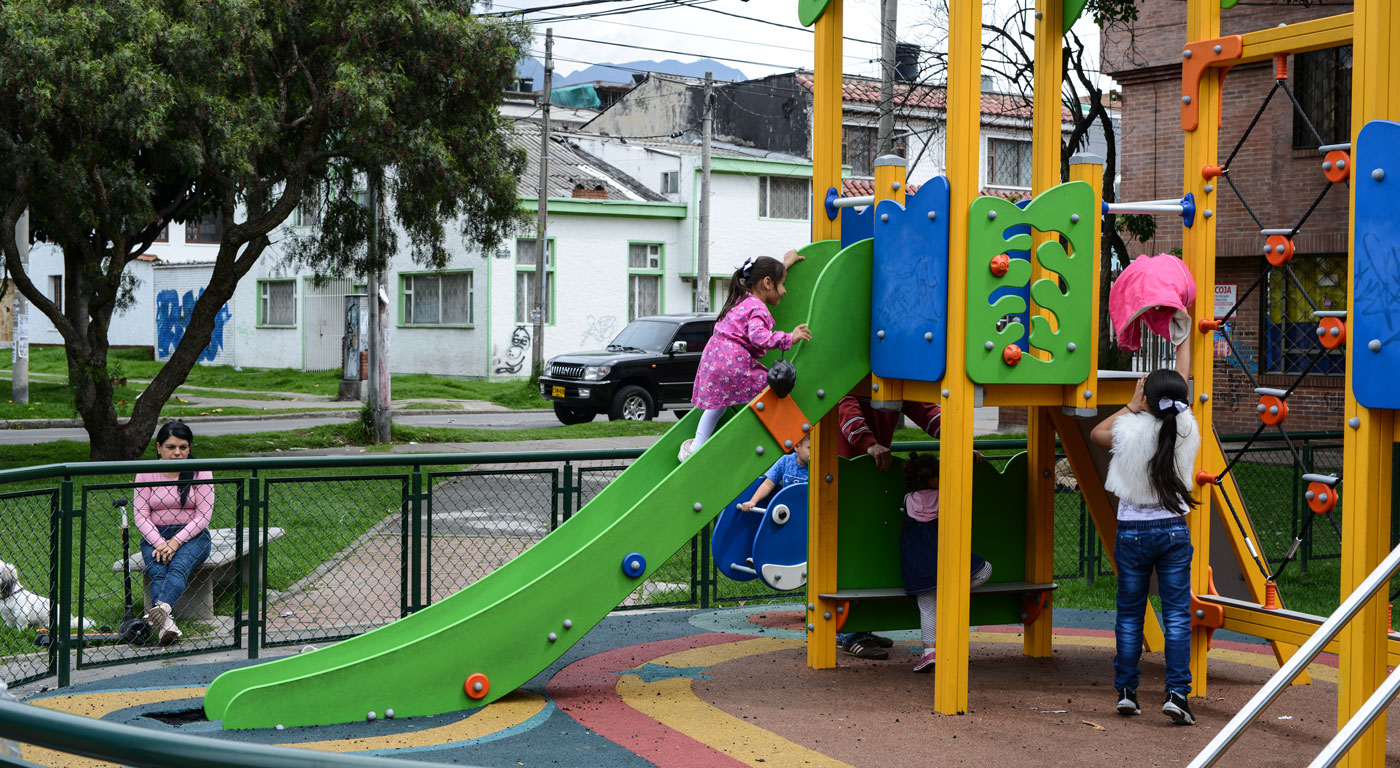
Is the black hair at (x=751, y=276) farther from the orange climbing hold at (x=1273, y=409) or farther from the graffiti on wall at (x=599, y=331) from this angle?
the graffiti on wall at (x=599, y=331)

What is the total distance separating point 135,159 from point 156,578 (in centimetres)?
1022

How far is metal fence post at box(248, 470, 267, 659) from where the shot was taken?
725 cm

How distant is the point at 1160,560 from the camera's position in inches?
230

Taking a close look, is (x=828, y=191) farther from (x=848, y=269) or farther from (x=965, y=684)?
(x=965, y=684)

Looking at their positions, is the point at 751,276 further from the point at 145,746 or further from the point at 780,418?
the point at 145,746

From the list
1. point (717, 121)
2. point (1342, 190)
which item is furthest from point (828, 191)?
point (717, 121)

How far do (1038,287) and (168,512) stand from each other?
4936 millimetres

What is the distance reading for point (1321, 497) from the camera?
541cm

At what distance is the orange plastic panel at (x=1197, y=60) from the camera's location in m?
5.96

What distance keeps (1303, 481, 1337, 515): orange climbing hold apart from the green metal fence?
3.42m

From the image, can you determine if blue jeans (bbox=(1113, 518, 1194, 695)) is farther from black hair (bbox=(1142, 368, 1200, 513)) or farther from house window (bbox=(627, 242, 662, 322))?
house window (bbox=(627, 242, 662, 322))

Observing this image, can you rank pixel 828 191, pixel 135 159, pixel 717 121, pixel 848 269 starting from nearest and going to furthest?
1. pixel 848 269
2. pixel 828 191
3. pixel 135 159
4. pixel 717 121

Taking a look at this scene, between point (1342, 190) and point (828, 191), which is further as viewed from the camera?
point (1342, 190)

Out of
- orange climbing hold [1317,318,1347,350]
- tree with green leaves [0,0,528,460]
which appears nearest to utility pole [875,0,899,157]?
tree with green leaves [0,0,528,460]
